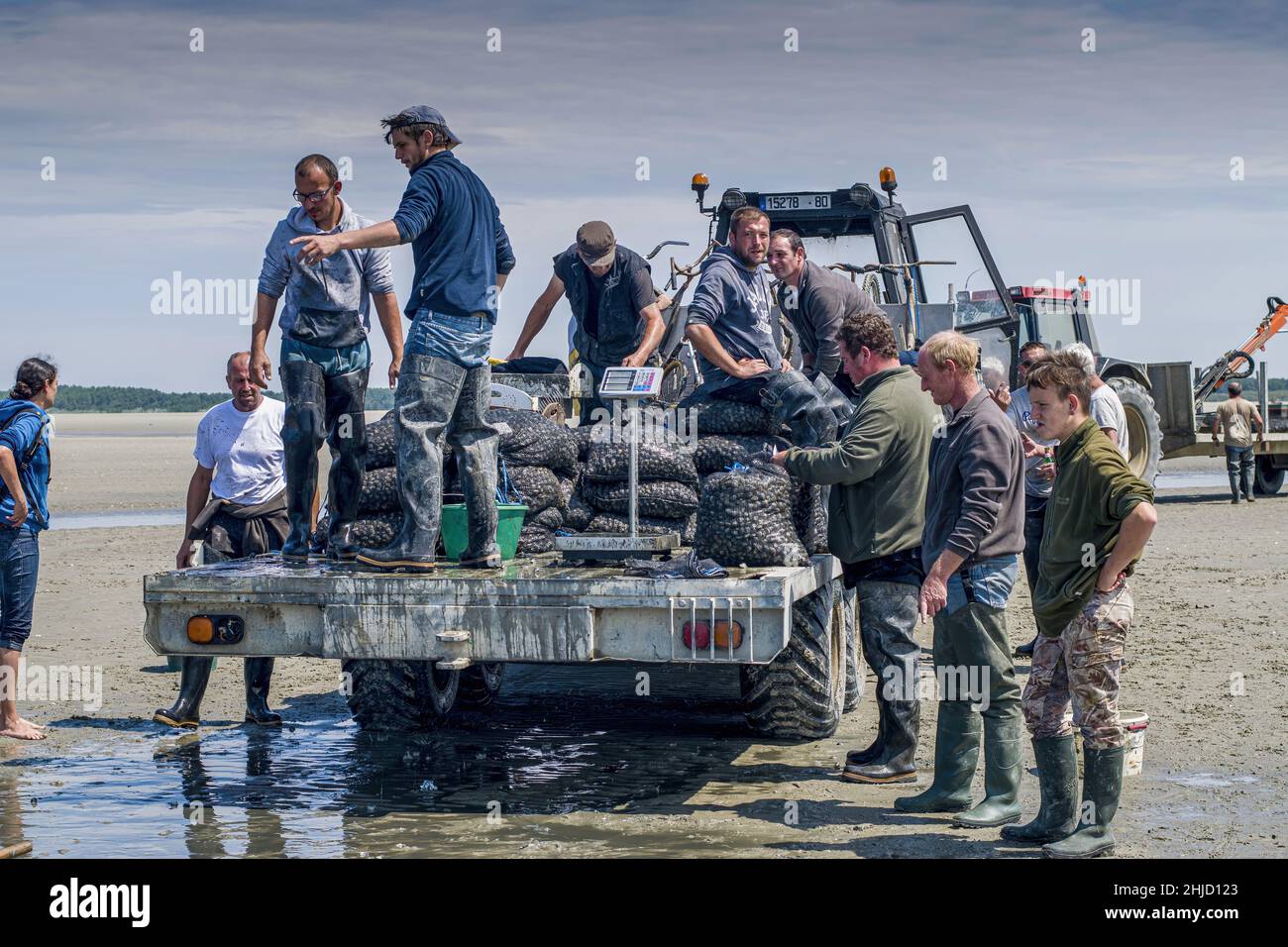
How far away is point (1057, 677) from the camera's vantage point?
5211mm

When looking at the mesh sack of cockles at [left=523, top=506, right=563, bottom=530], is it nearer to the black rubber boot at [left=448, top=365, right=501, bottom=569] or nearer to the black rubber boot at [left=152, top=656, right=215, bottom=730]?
the black rubber boot at [left=448, top=365, right=501, bottom=569]

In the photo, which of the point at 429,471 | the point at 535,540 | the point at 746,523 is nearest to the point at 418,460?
the point at 429,471

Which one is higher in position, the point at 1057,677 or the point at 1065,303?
the point at 1065,303

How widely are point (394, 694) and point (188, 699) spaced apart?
1092mm

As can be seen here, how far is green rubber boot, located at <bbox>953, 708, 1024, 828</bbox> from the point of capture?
5570mm

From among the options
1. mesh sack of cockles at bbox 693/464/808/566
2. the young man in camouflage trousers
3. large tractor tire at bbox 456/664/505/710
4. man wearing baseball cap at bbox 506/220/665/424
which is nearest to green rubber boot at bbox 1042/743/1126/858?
the young man in camouflage trousers

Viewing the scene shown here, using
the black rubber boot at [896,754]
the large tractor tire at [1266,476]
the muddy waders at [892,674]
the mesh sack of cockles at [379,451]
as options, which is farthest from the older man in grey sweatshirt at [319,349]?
the large tractor tire at [1266,476]

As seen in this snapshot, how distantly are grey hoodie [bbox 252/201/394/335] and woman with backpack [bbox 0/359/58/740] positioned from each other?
141 centimetres

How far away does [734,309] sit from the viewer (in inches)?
278

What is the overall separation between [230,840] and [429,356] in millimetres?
2026

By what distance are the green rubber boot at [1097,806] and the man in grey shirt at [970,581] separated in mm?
486

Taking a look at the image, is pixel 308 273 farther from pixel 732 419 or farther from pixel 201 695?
pixel 201 695
